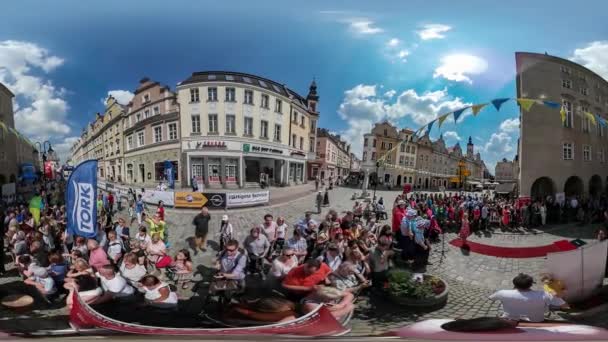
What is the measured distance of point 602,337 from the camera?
1491mm

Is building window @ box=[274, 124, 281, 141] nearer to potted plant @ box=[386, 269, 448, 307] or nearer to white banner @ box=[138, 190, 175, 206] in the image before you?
white banner @ box=[138, 190, 175, 206]

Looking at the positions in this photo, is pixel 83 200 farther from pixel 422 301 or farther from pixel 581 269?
pixel 581 269

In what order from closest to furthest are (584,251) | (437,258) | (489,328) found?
1. (489,328)
2. (584,251)
3. (437,258)

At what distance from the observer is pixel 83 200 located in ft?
5.31

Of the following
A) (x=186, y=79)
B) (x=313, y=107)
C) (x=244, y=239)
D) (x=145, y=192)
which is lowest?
(x=244, y=239)

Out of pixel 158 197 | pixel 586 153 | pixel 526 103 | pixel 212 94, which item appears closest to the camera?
pixel 212 94

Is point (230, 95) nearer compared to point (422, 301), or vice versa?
point (230, 95)

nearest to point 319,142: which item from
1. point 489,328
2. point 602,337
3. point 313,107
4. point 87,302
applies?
point 313,107

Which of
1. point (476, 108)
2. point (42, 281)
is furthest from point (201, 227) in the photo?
point (476, 108)

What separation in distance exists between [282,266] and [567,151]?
6.00 ft

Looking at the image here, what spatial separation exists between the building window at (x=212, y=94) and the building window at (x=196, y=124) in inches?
4.2

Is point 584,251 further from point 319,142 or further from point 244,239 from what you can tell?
point 244,239

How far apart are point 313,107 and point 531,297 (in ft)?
5.27

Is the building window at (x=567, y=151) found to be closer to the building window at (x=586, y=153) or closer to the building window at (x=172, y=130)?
the building window at (x=586, y=153)
